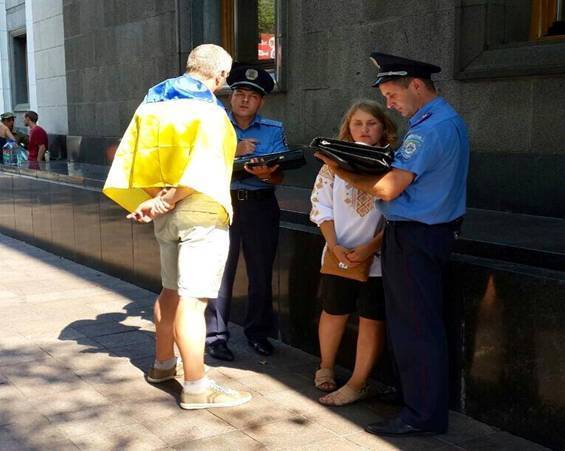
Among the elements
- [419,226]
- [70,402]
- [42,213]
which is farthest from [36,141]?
[419,226]

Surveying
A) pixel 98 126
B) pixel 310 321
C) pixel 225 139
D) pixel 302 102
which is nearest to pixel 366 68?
pixel 302 102

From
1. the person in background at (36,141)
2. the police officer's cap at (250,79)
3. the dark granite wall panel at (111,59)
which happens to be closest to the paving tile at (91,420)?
the police officer's cap at (250,79)

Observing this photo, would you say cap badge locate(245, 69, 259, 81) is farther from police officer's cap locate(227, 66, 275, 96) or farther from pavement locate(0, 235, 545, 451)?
pavement locate(0, 235, 545, 451)

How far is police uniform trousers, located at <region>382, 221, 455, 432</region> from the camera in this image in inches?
143

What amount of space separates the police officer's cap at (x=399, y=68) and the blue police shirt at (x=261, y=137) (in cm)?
139

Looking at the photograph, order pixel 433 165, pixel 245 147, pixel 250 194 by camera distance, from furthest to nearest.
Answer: pixel 250 194
pixel 245 147
pixel 433 165

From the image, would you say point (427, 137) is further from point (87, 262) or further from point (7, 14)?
point (7, 14)

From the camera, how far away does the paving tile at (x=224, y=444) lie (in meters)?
3.65

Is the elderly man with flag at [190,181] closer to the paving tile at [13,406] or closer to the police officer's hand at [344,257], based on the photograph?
the police officer's hand at [344,257]

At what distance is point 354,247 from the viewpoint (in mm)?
4113

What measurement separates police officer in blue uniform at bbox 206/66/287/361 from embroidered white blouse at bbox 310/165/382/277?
1.61 ft

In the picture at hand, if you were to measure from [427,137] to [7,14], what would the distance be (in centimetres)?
1767

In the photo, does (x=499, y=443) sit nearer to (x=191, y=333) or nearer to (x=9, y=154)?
(x=191, y=333)

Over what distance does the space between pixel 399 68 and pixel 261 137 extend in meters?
1.52
